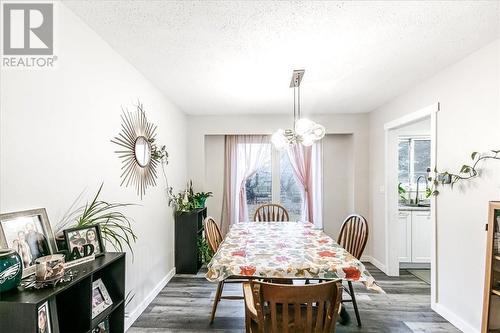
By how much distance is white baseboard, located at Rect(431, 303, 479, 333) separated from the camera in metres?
2.34

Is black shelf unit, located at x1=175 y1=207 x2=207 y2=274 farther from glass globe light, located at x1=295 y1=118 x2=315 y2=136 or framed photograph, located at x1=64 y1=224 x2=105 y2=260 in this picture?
framed photograph, located at x1=64 y1=224 x2=105 y2=260

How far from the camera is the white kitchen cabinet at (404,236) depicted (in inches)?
162

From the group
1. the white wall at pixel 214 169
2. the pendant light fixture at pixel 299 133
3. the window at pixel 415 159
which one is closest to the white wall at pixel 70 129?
the pendant light fixture at pixel 299 133

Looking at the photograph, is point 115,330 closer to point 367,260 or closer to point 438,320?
point 438,320

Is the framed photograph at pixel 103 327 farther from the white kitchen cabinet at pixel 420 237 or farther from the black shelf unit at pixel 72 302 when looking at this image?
the white kitchen cabinet at pixel 420 237

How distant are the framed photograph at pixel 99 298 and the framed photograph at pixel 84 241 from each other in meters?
0.19

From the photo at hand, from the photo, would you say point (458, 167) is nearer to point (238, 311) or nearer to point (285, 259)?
point (285, 259)

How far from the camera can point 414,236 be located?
4.12m

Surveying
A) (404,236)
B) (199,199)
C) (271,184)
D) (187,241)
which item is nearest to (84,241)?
(187,241)

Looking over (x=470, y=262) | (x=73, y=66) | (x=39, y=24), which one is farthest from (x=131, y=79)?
(x=470, y=262)

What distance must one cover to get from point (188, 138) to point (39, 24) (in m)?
3.07

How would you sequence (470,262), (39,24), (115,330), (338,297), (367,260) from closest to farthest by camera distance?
1. (338,297)
2. (39,24)
3. (115,330)
4. (470,262)
5. (367,260)

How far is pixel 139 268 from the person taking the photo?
2674 mm

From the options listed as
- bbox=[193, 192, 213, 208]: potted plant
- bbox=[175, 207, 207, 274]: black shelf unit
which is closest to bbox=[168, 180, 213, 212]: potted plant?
bbox=[193, 192, 213, 208]: potted plant
